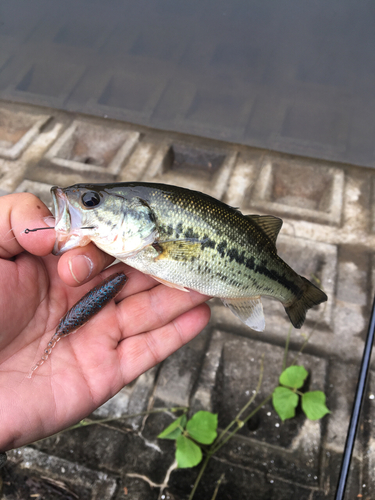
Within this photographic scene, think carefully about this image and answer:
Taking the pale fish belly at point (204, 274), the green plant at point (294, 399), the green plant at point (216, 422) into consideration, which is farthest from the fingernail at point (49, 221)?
the green plant at point (294, 399)

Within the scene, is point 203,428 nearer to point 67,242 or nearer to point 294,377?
point 294,377

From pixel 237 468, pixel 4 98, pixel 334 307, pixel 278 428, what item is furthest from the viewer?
pixel 4 98

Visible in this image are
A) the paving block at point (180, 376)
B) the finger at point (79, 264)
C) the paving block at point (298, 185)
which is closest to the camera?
the finger at point (79, 264)

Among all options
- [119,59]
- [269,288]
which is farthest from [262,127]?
[269,288]

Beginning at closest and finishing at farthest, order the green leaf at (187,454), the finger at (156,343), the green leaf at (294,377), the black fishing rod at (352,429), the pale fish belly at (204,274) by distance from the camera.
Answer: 1. the black fishing rod at (352,429)
2. the pale fish belly at (204,274)
3. the finger at (156,343)
4. the green leaf at (187,454)
5. the green leaf at (294,377)

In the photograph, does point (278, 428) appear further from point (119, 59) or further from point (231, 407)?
point (119, 59)

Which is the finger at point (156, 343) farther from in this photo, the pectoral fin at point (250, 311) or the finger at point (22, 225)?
the finger at point (22, 225)
